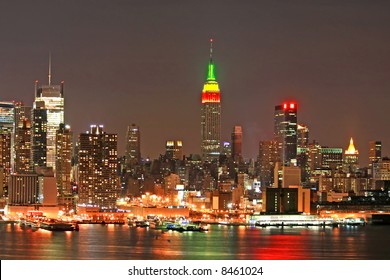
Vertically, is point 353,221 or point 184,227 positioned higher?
point 184,227

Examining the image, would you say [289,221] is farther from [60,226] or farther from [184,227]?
[60,226]

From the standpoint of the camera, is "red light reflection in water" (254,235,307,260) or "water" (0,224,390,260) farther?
"red light reflection in water" (254,235,307,260)

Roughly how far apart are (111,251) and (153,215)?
1396 inches

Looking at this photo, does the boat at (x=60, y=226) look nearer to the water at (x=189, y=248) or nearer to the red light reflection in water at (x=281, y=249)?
the water at (x=189, y=248)

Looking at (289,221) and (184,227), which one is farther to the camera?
(289,221)

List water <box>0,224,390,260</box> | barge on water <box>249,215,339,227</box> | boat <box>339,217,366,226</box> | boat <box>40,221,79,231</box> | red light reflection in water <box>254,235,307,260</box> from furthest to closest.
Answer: boat <box>339,217,366,226</box> → barge on water <box>249,215,339,227</box> → boat <box>40,221,79,231</box> → red light reflection in water <box>254,235,307,260</box> → water <box>0,224,390,260</box>

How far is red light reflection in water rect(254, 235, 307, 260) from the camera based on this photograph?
28.9 m

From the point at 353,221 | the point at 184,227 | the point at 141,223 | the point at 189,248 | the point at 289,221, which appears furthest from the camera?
the point at 353,221

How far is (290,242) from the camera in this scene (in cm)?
3781

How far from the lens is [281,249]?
32625mm

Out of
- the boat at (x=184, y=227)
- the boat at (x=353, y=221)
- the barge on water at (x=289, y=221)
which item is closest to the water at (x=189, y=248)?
the boat at (x=184, y=227)

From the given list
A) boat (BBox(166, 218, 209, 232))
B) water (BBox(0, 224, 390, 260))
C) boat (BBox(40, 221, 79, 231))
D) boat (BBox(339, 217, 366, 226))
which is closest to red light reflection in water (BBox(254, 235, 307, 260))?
water (BBox(0, 224, 390, 260))

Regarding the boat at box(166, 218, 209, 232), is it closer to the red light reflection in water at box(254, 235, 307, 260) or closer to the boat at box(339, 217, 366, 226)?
the red light reflection in water at box(254, 235, 307, 260)

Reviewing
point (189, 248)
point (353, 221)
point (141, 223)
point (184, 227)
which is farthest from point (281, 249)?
point (353, 221)
